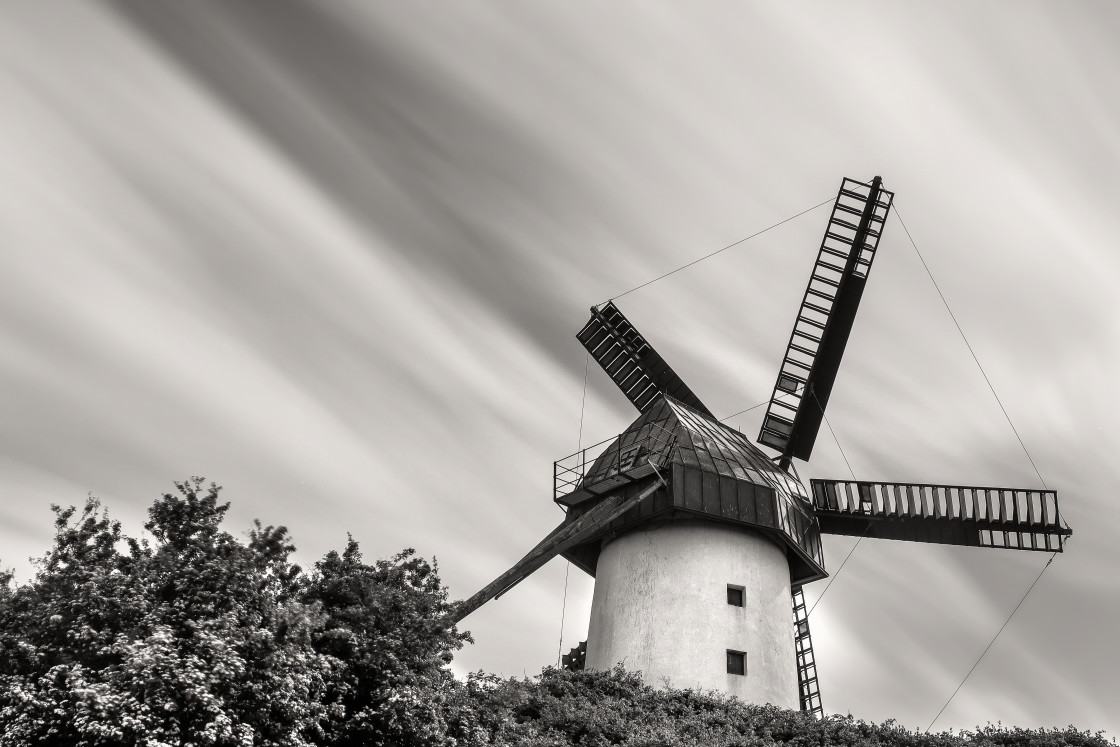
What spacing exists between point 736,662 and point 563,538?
5.77m

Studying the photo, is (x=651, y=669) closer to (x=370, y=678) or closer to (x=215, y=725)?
(x=370, y=678)

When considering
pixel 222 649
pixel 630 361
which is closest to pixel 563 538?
pixel 630 361

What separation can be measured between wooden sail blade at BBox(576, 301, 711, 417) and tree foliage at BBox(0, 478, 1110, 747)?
58.9 ft

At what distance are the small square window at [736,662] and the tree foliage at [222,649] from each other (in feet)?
23.8

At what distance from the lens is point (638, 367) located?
127 ft

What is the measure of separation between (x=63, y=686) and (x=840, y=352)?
26103 millimetres

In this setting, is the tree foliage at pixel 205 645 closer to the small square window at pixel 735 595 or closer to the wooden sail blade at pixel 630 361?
the small square window at pixel 735 595

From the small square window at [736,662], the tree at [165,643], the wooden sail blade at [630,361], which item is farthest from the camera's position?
the wooden sail blade at [630,361]

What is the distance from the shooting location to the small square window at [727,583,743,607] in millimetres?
29547

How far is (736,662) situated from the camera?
28.6m

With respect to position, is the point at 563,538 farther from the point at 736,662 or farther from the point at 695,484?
the point at 736,662

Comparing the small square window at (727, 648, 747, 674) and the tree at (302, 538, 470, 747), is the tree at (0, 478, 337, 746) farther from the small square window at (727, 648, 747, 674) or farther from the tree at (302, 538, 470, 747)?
the small square window at (727, 648, 747, 674)

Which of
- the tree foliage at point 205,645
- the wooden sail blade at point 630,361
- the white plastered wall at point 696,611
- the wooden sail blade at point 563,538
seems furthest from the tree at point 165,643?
the wooden sail blade at point 630,361

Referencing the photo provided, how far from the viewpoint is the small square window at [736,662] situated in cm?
2845
